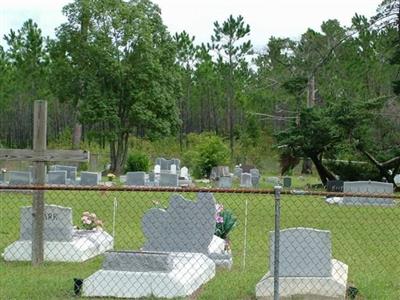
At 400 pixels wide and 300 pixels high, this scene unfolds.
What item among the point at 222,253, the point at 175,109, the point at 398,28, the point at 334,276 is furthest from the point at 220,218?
the point at 175,109

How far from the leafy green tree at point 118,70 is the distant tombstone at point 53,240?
114ft

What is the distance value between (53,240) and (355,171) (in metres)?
25.4

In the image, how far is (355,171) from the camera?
3544 centimetres

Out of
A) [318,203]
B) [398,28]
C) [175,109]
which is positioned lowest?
[318,203]

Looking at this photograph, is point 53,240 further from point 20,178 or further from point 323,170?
point 323,170

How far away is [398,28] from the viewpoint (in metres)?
33.7

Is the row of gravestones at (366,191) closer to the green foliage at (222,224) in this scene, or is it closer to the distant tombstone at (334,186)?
the distant tombstone at (334,186)

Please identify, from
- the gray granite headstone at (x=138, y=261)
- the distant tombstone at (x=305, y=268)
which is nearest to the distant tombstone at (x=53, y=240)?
the gray granite headstone at (x=138, y=261)

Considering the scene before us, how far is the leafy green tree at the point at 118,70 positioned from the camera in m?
47.5

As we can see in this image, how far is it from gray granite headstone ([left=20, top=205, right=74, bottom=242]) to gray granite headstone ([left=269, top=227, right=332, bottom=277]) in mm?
4521

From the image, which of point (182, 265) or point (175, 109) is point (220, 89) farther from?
point (182, 265)

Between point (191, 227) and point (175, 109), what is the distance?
1516 inches

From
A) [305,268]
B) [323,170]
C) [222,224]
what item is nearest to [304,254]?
[305,268]

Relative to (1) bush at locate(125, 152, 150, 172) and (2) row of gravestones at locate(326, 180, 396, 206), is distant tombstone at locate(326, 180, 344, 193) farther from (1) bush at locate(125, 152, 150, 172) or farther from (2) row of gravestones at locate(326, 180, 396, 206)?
(1) bush at locate(125, 152, 150, 172)
